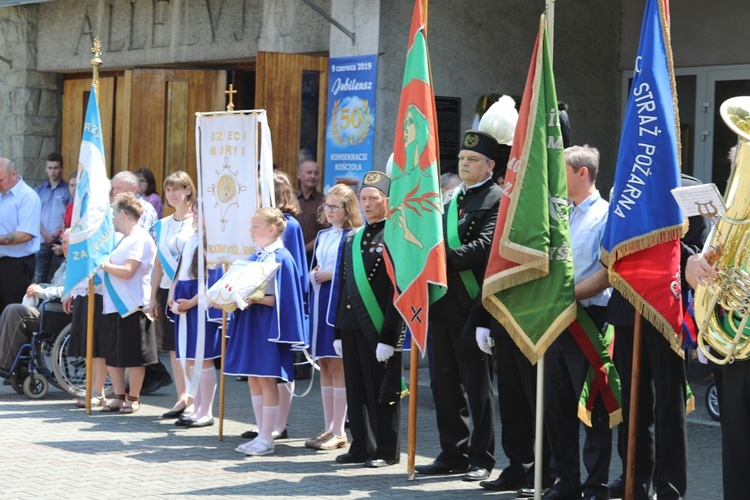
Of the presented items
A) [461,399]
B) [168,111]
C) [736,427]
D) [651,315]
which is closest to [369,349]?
[461,399]

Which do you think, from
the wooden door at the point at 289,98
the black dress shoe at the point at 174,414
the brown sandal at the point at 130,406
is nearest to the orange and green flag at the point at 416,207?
the black dress shoe at the point at 174,414

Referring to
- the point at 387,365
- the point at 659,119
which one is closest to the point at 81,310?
the point at 387,365

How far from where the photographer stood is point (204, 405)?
9445 millimetres

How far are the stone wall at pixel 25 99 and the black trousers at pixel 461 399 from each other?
418 inches

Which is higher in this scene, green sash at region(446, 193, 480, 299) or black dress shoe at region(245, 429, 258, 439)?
green sash at region(446, 193, 480, 299)

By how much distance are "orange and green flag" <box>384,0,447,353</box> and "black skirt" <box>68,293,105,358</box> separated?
11.3 feet

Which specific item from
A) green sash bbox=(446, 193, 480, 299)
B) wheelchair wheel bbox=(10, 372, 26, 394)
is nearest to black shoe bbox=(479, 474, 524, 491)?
green sash bbox=(446, 193, 480, 299)

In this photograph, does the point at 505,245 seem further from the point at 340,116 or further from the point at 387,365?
the point at 340,116

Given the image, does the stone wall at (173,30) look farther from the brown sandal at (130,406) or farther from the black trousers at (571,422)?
the black trousers at (571,422)

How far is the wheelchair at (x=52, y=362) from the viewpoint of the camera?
10586 mm

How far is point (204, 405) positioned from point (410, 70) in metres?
3.28

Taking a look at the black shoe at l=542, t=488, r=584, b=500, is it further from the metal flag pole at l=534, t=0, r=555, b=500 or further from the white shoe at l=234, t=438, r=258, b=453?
the white shoe at l=234, t=438, r=258, b=453

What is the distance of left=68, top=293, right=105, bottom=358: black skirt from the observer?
10164 mm

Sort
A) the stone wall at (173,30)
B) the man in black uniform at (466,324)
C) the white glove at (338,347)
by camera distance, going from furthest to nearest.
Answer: the stone wall at (173,30), the white glove at (338,347), the man in black uniform at (466,324)
